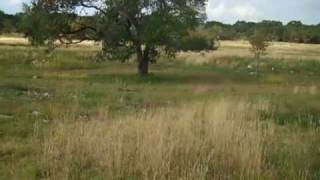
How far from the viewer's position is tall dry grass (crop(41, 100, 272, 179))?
8719 millimetres

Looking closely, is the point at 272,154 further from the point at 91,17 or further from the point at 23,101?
the point at 91,17

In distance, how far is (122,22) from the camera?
1718 inches

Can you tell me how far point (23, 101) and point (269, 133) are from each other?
34.6ft

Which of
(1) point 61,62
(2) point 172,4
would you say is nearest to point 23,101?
(2) point 172,4

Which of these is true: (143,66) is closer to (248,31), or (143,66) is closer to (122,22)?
(122,22)

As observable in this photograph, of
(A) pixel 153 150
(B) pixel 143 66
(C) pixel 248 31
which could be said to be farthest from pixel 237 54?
(A) pixel 153 150

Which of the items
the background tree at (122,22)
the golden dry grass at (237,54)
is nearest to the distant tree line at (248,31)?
the golden dry grass at (237,54)

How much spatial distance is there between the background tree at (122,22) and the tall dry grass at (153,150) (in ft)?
100

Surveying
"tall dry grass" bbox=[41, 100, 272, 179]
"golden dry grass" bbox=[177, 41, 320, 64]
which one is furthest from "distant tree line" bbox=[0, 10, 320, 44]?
"tall dry grass" bbox=[41, 100, 272, 179]

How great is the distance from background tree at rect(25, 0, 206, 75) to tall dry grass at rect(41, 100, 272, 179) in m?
30.6

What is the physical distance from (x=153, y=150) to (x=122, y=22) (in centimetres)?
3504

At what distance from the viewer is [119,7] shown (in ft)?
139

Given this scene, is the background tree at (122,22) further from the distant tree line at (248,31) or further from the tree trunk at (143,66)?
the distant tree line at (248,31)

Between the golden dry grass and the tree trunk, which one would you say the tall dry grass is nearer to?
the tree trunk
